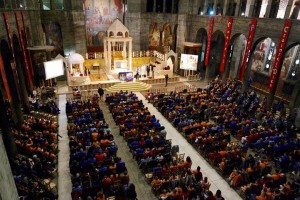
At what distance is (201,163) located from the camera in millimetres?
15438

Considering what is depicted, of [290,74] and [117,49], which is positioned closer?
[290,74]

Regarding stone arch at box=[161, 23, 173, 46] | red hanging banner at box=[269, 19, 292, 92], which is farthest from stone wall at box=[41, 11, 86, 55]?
red hanging banner at box=[269, 19, 292, 92]

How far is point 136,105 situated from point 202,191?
10286mm

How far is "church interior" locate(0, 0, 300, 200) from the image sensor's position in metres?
12.6

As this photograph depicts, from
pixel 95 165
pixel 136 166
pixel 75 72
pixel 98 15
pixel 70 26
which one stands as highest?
pixel 98 15

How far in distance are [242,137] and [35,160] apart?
13.4 meters

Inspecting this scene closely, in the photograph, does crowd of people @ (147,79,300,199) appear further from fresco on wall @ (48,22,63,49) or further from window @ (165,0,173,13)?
window @ (165,0,173,13)

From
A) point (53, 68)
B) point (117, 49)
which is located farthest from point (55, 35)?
point (53, 68)

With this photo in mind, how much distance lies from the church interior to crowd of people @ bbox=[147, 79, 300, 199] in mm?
91

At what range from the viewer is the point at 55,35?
109 feet

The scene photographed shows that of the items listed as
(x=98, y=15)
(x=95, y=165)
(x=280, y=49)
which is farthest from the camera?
(x=98, y=15)

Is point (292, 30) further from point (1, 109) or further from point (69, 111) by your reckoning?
point (1, 109)

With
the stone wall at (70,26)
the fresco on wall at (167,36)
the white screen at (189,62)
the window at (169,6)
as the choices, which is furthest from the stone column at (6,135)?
the fresco on wall at (167,36)

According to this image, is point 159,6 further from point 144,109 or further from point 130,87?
point 144,109
